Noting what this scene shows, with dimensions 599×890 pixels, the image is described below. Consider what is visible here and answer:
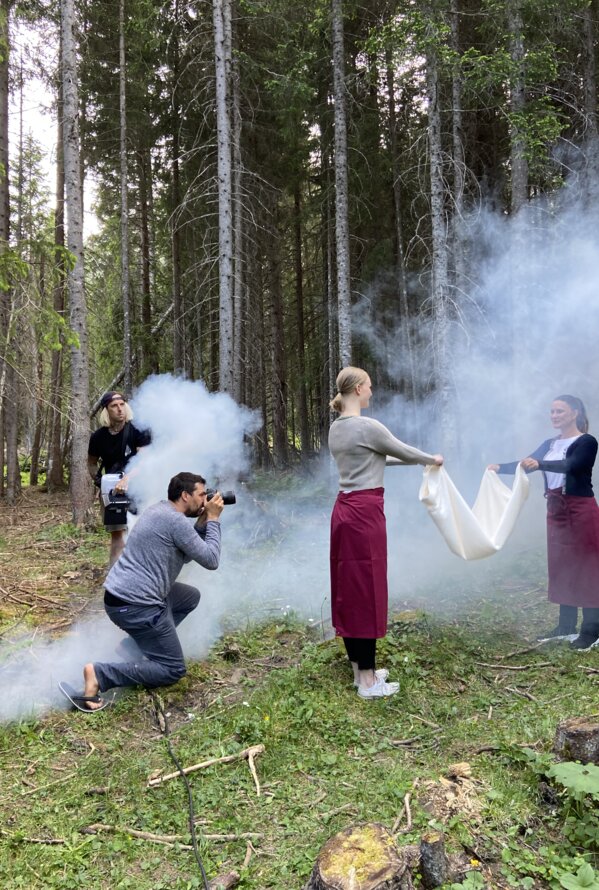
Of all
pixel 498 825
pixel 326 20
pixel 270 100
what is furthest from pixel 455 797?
pixel 270 100

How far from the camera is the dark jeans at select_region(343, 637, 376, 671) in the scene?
3.89 metres

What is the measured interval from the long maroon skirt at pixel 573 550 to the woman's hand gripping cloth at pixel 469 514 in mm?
358

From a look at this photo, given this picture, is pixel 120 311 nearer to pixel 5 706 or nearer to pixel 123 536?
pixel 123 536

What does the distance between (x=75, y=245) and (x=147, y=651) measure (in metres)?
7.57

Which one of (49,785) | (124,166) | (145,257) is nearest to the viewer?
(49,785)

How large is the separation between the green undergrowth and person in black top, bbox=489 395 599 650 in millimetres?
416

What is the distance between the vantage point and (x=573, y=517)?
15.3 ft

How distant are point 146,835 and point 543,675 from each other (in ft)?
9.64

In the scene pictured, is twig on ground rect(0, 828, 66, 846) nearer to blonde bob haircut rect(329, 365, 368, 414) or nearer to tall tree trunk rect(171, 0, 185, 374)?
blonde bob haircut rect(329, 365, 368, 414)

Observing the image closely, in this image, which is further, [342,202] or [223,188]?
[342,202]

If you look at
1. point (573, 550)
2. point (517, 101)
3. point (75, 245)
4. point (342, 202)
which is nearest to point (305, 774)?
point (573, 550)

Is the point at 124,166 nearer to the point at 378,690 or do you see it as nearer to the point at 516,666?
the point at 378,690

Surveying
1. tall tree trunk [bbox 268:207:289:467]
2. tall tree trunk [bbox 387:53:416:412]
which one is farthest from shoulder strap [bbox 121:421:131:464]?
tall tree trunk [bbox 268:207:289:467]

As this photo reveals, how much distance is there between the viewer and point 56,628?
16.5ft
